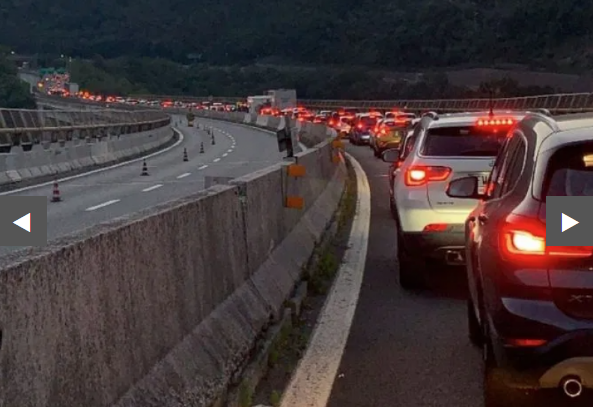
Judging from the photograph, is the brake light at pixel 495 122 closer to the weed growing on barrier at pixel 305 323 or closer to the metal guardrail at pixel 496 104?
the weed growing on barrier at pixel 305 323

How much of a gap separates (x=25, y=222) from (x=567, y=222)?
2778mm

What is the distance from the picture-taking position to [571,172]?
6527 millimetres

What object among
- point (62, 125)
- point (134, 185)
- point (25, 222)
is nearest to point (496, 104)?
point (62, 125)

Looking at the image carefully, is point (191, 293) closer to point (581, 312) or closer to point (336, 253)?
point (581, 312)

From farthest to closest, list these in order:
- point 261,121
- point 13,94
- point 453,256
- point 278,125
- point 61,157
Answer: point 13,94 → point 261,121 → point 278,125 → point 61,157 → point 453,256

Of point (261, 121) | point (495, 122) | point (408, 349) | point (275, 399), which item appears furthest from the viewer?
point (261, 121)

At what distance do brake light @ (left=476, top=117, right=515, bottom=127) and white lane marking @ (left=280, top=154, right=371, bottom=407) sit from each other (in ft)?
6.77

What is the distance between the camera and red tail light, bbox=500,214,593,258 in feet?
20.3

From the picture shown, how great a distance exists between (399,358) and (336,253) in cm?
650

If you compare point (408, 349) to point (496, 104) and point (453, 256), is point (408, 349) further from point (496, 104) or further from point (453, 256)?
point (496, 104)

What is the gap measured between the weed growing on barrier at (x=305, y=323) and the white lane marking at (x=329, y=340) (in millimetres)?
64

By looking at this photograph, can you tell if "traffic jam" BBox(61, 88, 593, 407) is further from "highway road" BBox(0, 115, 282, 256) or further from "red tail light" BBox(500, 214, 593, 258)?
"highway road" BBox(0, 115, 282, 256)

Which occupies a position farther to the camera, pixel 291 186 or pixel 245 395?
pixel 291 186

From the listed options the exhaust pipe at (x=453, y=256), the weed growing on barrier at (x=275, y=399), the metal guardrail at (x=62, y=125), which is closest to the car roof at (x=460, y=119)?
the exhaust pipe at (x=453, y=256)
